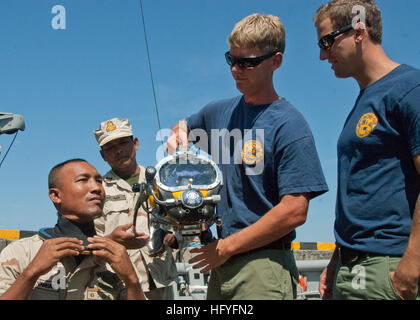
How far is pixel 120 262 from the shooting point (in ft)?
8.89

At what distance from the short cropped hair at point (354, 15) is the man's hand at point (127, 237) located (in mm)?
1795

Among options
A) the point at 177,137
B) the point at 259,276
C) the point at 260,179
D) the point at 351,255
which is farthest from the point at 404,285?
the point at 177,137

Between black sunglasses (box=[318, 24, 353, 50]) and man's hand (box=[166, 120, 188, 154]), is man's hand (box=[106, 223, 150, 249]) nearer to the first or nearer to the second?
man's hand (box=[166, 120, 188, 154])

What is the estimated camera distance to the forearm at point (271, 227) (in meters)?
2.41

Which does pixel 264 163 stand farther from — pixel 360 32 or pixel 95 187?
pixel 95 187

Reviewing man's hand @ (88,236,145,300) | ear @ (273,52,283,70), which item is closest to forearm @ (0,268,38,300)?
man's hand @ (88,236,145,300)

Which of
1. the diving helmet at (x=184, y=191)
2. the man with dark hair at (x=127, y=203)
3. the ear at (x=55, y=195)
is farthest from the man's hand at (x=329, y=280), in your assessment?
the ear at (x=55, y=195)

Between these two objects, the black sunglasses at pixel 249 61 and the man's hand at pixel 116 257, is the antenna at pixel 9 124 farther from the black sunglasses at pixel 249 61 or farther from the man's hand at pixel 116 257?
the black sunglasses at pixel 249 61

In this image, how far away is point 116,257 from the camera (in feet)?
8.87

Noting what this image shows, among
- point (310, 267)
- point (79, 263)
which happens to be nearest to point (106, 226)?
point (79, 263)

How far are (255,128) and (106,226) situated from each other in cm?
241

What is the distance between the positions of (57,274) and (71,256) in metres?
0.14
